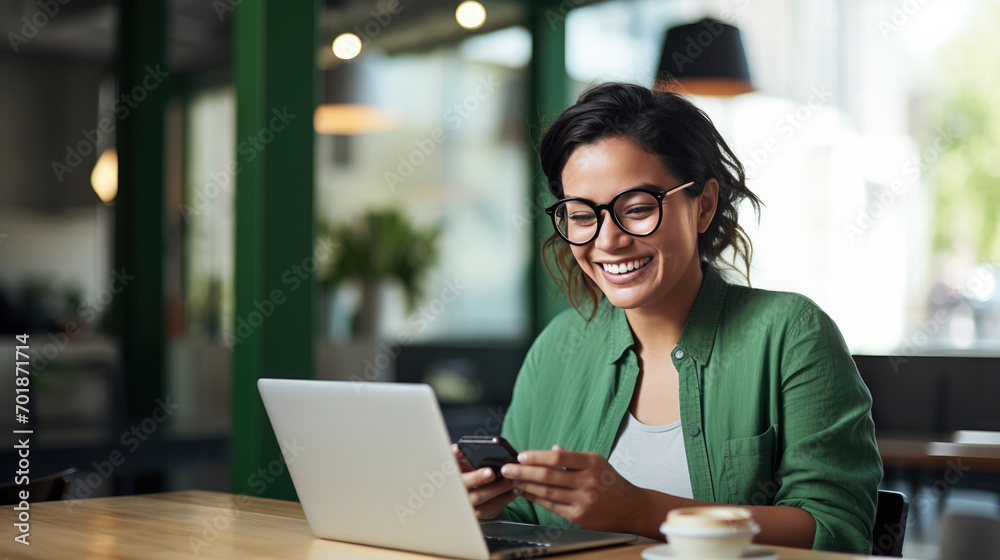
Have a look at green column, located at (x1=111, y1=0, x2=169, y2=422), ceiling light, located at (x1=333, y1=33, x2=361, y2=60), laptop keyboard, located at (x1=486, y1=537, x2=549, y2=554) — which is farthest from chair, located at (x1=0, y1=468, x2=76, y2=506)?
ceiling light, located at (x1=333, y1=33, x2=361, y2=60)

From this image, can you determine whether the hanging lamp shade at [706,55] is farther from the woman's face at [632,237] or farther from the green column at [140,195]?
the woman's face at [632,237]

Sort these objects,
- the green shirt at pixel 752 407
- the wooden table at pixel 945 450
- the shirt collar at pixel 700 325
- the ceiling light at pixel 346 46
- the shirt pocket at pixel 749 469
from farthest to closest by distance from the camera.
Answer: the ceiling light at pixel 346 46 → the wooden table at pixel 945 450 → the shirt collar at pixel 700 325 → the shirt pocket at pixel 749 469 → the green shirt at pixel 752 407

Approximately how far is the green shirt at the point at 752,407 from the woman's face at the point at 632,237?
0.12 metres

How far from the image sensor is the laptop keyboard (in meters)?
1.31

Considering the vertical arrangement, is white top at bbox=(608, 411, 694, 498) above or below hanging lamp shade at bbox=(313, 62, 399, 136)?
below

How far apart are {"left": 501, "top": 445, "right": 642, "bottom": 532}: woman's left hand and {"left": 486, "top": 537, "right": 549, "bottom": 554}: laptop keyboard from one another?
0.07 meters

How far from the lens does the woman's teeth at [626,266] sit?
179 cm

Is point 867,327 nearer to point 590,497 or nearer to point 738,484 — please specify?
point 738,484

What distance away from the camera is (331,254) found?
5586 millimetres

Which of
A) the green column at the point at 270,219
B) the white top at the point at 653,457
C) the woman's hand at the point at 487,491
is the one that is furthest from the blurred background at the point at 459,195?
the woman's hand at the point at 487,491

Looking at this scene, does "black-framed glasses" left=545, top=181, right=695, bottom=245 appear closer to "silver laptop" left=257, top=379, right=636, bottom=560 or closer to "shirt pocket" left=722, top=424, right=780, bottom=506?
"shirt pocket" left=722, top=424, right=780, bottom=506

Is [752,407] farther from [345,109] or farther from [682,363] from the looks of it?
[345,109]

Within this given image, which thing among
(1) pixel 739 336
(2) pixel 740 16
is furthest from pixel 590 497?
(2) pixel 740 16

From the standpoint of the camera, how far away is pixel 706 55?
4129 millimetres
